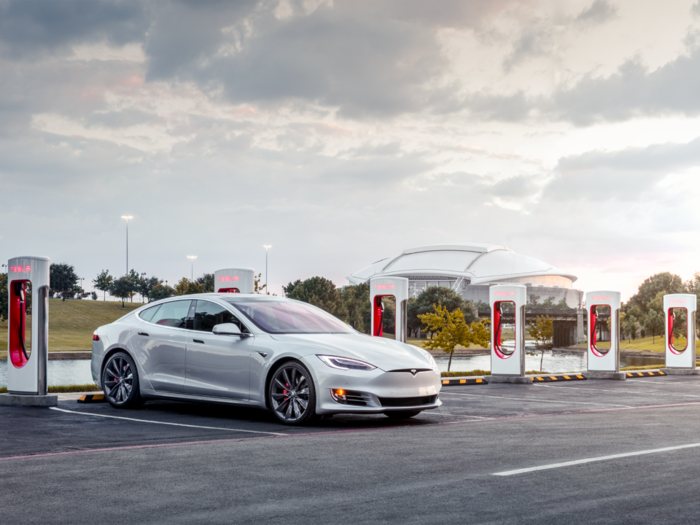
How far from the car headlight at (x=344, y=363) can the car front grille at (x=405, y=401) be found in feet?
1.25

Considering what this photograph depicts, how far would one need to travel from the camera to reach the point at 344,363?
27.7 ft

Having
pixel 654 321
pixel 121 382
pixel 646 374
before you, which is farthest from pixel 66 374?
pixel 654 321

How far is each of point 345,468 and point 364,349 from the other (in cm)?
295

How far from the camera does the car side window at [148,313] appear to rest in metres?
10.3

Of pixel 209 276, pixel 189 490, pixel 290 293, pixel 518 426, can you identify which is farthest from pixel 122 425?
pixel 290 293

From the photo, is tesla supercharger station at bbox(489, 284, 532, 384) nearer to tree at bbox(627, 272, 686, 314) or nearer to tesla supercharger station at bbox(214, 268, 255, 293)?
tesla supercharger station at bbox(214, 268, 255, 293)

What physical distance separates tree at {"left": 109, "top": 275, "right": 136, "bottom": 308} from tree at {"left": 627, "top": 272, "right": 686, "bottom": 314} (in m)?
79.5

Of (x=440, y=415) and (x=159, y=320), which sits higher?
(x=159, y=320)

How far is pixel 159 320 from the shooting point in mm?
10148

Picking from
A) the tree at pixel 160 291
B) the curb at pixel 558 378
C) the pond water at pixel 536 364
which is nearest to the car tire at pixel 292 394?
the curb at pixel 558 378

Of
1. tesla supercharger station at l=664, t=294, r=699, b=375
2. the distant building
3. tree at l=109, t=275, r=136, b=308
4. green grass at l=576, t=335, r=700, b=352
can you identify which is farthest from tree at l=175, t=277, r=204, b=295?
the distant building

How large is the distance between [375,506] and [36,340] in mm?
7466

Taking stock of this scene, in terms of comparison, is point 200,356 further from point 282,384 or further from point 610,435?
point 610,435

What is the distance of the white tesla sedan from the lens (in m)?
8.41
